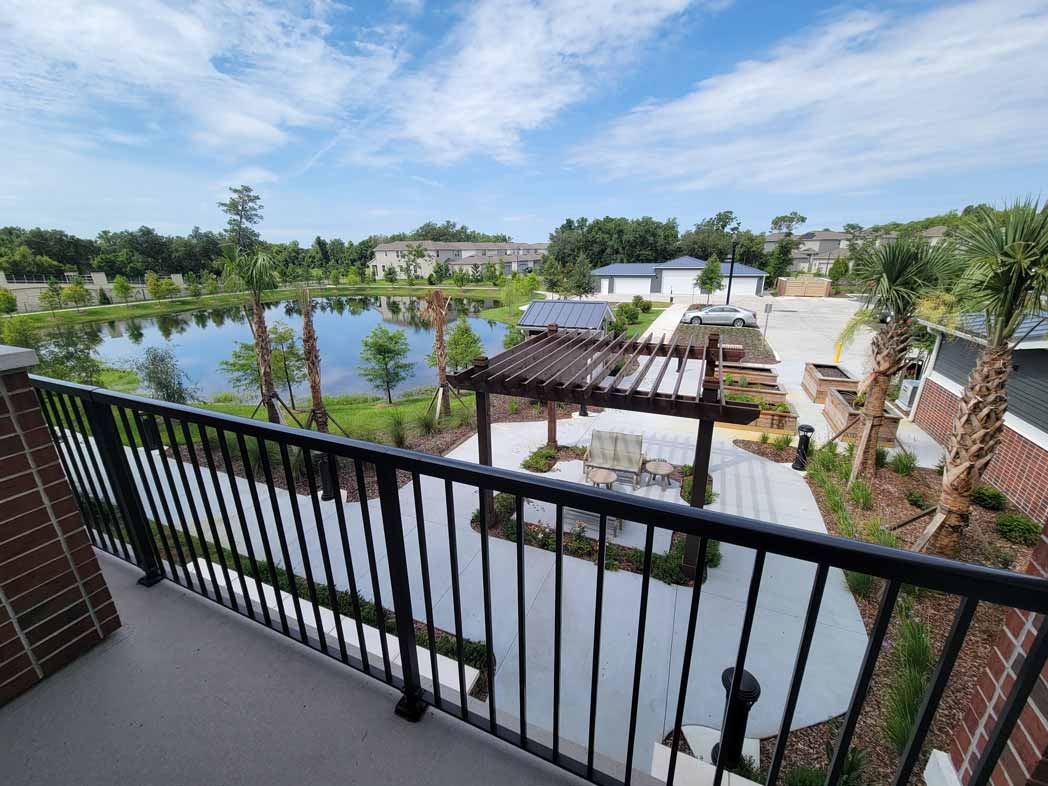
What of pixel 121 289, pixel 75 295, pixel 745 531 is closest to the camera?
pixel 745 531

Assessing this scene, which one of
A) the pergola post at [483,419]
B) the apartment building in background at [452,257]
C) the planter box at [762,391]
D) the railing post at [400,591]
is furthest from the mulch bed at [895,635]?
the apartment building in background at [452,257]

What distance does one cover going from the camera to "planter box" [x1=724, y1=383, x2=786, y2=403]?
31.9ft

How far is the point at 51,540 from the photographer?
165 centimetres

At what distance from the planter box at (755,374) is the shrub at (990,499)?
5504 millimetres

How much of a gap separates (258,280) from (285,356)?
4.35 m

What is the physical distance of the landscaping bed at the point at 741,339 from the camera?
14.4m

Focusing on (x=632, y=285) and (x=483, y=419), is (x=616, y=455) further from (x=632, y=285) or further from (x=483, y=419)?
(x=632, y=285)

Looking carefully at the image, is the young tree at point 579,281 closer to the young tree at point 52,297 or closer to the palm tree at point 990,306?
the palm tree at point 990,306

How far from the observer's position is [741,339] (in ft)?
56.6

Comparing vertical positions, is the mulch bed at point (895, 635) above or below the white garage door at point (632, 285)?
below

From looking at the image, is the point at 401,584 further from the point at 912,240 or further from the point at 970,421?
the point at 912,240

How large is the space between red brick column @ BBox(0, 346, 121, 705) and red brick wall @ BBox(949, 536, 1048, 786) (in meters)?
3.07

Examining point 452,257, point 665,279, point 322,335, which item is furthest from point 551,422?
point 452,257

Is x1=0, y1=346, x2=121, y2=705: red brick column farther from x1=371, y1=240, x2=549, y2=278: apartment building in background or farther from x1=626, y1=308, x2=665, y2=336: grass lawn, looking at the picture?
x1=371, y1=240, x2=549, y2=278: apartment building in background
